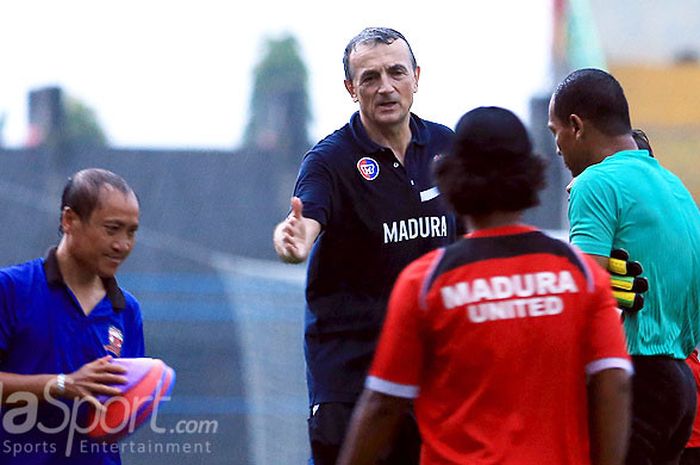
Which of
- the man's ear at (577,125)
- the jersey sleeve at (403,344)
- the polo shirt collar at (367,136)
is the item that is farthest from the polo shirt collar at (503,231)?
the polo shirt collar at (367,136)

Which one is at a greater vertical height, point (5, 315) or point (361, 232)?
point (361, 232)

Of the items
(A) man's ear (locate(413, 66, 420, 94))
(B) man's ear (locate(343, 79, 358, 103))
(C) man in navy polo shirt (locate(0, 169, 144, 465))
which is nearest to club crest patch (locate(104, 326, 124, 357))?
(C) man in navy polo shirt (locate(0, 169, 144, 465))

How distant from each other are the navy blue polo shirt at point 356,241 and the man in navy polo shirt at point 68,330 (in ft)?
2.33

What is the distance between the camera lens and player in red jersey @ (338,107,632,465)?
2.75 metres

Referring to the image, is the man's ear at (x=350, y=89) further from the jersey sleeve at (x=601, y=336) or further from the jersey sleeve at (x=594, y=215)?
the jersey sleeve at (x=601, y=336)

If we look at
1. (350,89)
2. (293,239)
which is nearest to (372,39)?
(350,89)

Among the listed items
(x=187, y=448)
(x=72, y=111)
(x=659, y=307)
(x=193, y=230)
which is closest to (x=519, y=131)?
(x=659, y=307)

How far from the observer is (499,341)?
2736 millimetres

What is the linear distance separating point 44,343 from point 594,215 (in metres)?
1.70

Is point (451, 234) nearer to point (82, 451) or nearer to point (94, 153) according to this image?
point (82, 451)

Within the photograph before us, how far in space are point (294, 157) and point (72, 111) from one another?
4.22 meters

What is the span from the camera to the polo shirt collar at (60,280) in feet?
12.5

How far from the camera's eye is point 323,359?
4.34m

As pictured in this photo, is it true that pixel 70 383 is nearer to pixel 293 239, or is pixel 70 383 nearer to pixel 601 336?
pixel 293 239
